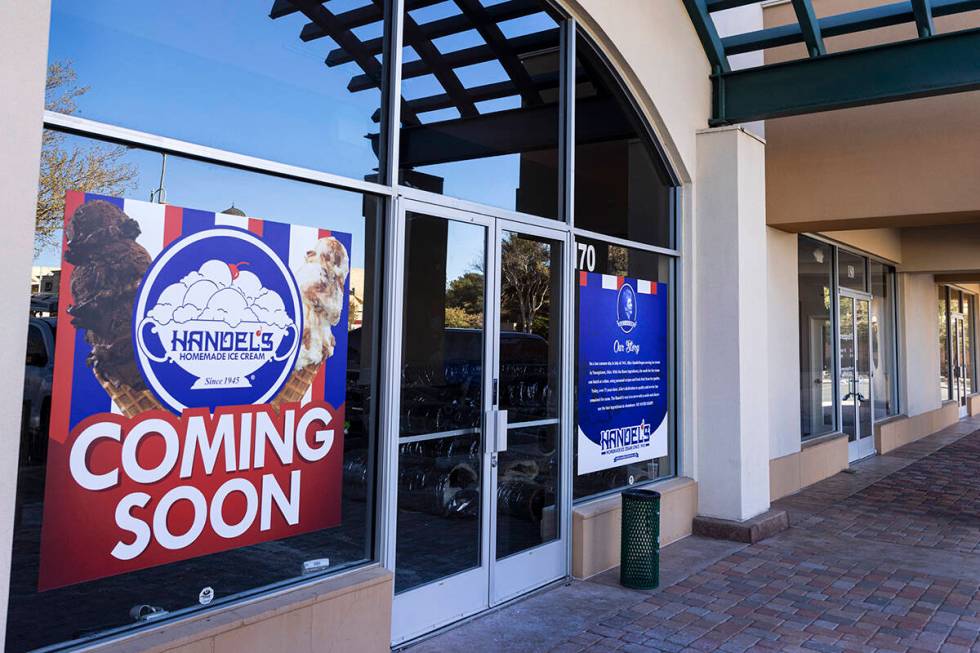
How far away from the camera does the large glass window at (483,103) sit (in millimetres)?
4844

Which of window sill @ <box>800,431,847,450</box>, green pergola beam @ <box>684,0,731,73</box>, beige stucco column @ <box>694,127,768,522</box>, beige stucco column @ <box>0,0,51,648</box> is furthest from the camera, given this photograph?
window sill @ <box>800,431,847,450</box>

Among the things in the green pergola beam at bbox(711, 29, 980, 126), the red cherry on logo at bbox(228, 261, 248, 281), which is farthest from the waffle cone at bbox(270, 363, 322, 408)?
the green pergola beam at bbox(711, 29, 980, 126)

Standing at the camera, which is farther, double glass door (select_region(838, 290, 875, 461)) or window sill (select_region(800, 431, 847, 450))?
double glass door (select_region(838, 290, 875, 461))

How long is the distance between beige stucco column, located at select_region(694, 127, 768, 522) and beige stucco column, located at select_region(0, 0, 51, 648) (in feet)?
19.6

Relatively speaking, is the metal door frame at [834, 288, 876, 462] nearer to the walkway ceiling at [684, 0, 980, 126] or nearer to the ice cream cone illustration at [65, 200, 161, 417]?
the walkway ceiling at [684, 0, 980, 126]

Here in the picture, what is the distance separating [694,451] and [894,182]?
400cm

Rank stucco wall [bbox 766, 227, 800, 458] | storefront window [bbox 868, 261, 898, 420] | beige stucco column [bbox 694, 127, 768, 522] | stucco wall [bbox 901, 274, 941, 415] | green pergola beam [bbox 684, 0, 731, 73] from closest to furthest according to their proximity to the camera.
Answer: beige stucco column [bbox 694, 127, 768, 522]
green pergola beam [bbox 684, 0, 731, 73]
stucco wall [bbox 766, 227, 800, 458]
storefront window [bbox 868, 261, 898, 420]
stucco wall [bbox 901, 274, 941, 415]

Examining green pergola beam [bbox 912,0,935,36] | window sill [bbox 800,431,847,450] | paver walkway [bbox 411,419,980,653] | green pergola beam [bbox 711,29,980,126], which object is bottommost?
paver walkway [bbox 411,419,980,653]

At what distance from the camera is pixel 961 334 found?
813 inches

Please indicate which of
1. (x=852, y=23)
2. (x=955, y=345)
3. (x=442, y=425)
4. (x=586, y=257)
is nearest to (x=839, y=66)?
(x=852, y=23)

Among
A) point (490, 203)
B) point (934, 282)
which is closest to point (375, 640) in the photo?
point (490, 203)

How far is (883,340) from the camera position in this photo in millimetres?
13938

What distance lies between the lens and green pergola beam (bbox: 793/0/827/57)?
6898 mm

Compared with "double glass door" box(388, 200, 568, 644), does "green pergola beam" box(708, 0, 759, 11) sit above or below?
above
